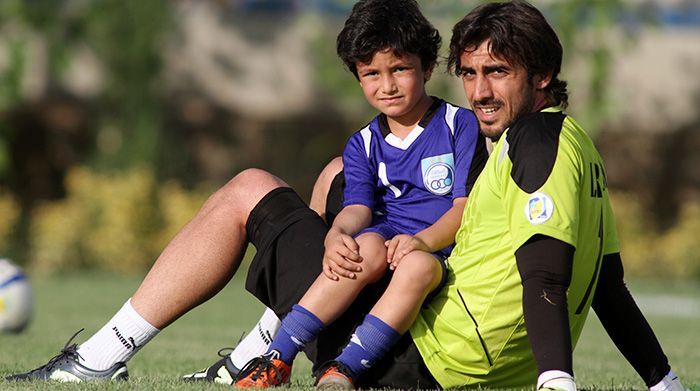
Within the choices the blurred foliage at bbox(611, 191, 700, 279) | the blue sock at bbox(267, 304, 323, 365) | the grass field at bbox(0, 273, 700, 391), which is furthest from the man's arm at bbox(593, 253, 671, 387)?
the blurred foliage at bbox(611, 191, 700, 279)

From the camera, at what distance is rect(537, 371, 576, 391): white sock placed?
12.0ft

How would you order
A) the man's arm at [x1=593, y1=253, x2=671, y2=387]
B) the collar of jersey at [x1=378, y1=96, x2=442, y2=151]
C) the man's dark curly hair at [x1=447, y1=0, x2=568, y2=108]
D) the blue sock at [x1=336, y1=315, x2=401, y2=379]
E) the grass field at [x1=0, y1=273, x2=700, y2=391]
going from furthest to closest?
1. the grass field at [x1=0, y1=273, x2=700, y2=391]
2. the collar of jersey at [x1=378, y1=96, x2=442, y2=151]
3. the man's arm at [x1=593, y1=253, x2=671, y2=387]
4. the blue sock at [x1=336, y1=315, x2=401, y2=379]
5. the man's dark curly hair at [x1=447, y1=0, x2=568, y2=108]

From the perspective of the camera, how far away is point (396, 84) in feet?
15.7

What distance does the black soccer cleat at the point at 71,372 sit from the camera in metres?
4.61

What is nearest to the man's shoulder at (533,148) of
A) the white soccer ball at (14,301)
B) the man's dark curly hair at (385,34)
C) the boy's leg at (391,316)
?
the boy's leg at (391,316)

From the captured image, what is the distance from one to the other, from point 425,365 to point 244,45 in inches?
619

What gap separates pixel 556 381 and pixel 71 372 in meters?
1.91

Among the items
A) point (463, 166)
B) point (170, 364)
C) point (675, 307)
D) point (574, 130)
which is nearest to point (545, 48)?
point (574, 130)

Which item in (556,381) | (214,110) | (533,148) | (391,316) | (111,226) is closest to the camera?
(556,381)

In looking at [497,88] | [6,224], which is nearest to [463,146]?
A: [497,88]

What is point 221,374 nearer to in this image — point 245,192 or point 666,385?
point 245,192

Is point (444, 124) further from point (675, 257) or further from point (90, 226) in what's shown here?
point (675, 257)

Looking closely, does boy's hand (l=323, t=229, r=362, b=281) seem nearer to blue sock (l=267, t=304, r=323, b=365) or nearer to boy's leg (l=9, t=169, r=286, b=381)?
blue sock (l=267, t=304, r=323, b=365)

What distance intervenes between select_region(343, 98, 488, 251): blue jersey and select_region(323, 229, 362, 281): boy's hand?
18.5 inches
